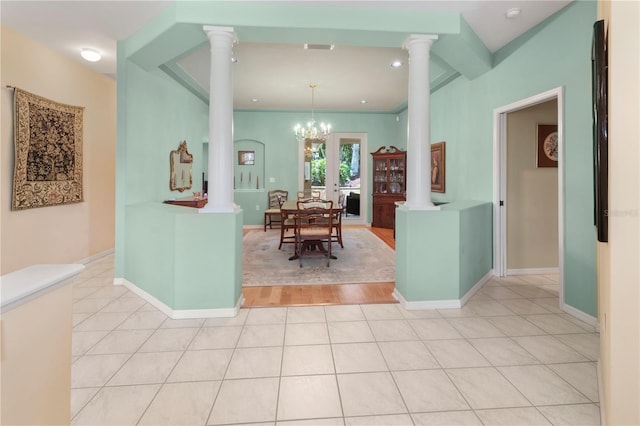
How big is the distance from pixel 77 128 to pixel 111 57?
100 centimetres

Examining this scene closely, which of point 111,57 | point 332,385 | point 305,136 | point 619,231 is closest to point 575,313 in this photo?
point 619,231

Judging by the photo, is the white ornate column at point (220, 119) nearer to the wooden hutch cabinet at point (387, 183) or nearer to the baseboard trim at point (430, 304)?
the baseboard trim at point (430, 304)

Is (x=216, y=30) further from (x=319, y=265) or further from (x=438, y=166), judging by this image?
(x=438, y=166)

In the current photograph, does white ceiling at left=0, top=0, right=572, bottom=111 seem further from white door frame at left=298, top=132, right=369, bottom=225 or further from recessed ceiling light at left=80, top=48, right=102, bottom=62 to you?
white door frame at left=298, top=132, right=369, bottom=225

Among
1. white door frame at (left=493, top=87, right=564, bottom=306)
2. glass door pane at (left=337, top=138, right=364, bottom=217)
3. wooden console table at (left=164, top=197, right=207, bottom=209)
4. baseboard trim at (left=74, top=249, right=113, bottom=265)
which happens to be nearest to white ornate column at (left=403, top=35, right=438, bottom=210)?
white door frame at (left=493, top=87, right=564, bottom=306)

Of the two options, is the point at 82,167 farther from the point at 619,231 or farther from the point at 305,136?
the point at 619,231

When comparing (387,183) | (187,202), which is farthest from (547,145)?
(187,202)

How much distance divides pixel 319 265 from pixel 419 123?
2238 millimetres

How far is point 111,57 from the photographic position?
392cm

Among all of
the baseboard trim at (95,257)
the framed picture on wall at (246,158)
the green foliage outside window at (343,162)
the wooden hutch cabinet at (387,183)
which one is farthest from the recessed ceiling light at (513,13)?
the framed picture on wall at (246,158)

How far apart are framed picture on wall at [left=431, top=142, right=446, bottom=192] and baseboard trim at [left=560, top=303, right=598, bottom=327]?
2.69 m

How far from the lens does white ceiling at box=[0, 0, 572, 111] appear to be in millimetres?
2805

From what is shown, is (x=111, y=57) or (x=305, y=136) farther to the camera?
(x=305, y=136)

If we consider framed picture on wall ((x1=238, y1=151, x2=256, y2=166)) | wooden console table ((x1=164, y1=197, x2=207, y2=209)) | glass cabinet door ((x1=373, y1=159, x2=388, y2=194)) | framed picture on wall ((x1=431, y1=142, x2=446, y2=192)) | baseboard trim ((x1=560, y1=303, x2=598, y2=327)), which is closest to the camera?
baseboard trim ((x1=560, y1=303, x2=598, y2=327))
